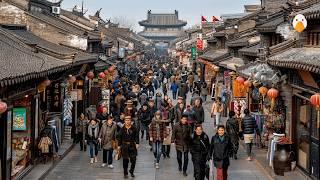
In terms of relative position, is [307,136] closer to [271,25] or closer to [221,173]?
[221,173]

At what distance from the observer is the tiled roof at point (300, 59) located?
12.3 meters

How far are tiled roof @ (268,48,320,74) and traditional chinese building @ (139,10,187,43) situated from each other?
116 metres

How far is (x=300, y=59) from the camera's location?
45.9 feet

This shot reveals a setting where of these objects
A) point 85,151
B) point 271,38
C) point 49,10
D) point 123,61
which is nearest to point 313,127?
point 85,151

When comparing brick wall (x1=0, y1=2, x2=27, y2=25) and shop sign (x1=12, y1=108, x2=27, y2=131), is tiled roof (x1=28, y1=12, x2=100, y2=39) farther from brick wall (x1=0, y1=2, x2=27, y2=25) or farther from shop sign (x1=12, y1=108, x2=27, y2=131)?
shop sign (x1=12, y1=108, x2=27, y2=131)

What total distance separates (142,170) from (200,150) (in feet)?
10.3

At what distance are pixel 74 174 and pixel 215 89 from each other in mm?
17962

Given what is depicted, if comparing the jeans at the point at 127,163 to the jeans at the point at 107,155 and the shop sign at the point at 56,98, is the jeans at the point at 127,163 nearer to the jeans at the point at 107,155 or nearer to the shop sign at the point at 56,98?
the jeans at the point at 107,155

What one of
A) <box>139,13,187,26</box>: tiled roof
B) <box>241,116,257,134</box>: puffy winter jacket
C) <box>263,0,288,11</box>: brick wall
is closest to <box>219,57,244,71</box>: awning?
<box>263,0,288,11</box>: brick wall

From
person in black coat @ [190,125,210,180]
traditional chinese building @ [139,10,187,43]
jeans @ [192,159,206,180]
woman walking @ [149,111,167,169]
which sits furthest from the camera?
traditional chinese building @ [139,10,187,43]

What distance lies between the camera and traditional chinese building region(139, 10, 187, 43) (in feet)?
436

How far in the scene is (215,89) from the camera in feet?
107

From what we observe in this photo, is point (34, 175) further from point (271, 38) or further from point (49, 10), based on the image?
point (49, 10)

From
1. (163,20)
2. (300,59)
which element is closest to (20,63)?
(300,59)
